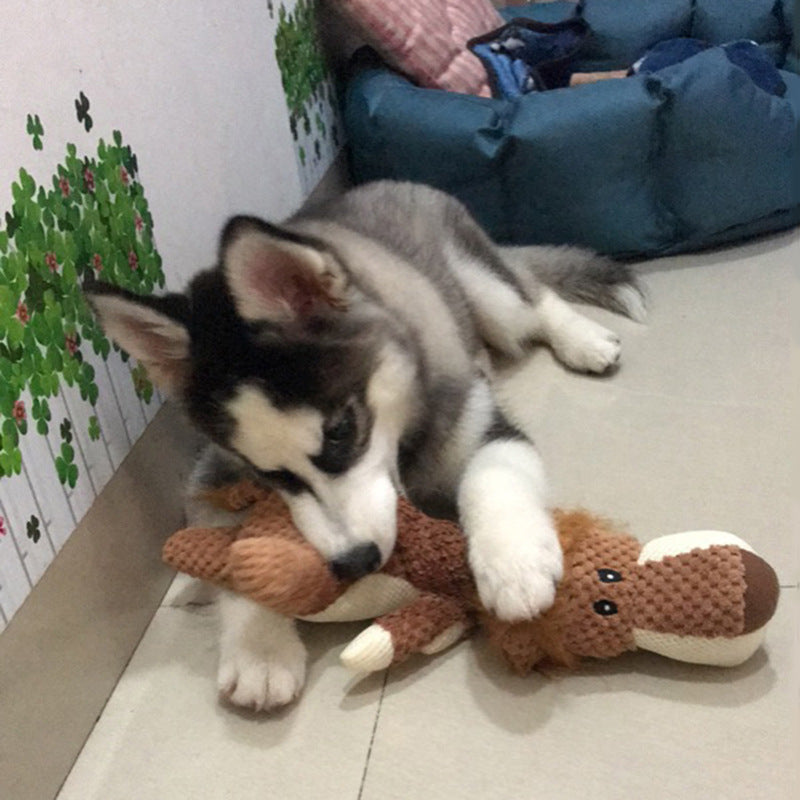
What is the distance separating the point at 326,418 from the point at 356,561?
0.24m

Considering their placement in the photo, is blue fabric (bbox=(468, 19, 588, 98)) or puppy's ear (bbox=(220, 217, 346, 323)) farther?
blue fabric (bbox=(468, 19, 588, 98))

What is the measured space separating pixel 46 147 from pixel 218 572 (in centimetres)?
78

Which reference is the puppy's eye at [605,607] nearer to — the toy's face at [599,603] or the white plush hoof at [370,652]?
the toy's face at [599,603]

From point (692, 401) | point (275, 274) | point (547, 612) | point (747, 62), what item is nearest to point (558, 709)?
point (547, 612)

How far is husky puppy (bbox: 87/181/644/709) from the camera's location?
1.38 metres

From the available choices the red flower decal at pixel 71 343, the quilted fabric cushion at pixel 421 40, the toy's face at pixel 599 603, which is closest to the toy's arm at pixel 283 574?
the toy's face at pixel 599 603

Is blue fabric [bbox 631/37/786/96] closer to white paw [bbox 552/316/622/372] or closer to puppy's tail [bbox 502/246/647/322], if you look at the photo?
puppy's tail [bbox 502/246/647/322]

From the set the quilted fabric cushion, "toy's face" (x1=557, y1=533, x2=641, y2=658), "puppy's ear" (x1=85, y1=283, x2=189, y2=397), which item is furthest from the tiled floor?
the quilted fabric cushion

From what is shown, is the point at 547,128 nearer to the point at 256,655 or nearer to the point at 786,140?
the point at 786,140

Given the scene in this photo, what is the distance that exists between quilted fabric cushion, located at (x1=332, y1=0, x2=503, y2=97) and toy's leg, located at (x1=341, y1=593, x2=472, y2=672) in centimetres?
215

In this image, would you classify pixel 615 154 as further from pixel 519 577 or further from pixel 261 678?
pixel 261 678

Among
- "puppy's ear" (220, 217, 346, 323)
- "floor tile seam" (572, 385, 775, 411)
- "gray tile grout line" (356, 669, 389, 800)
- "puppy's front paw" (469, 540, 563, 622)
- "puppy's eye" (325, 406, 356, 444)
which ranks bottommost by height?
"gray tile grout line" (356, 669, 389, 800)

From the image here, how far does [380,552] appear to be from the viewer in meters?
1.39

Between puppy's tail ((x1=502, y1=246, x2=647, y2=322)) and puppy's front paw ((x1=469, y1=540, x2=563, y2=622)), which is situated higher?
puppy's front paw ((x1=469, y1=540, x2=563, y2=622))
